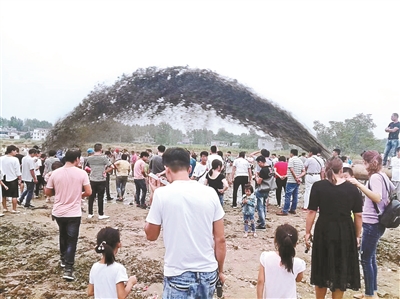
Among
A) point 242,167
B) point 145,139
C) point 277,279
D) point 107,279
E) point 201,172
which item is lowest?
point 107,279

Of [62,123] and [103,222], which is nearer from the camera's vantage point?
[103,222]

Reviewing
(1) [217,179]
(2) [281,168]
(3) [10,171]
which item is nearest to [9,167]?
(3) [10,171]

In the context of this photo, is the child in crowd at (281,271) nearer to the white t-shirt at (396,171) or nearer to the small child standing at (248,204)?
the small child standing at (248,204)

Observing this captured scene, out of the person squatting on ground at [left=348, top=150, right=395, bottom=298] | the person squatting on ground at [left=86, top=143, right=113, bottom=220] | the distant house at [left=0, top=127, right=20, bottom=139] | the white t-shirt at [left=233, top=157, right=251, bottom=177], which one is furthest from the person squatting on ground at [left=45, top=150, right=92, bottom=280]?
the distant house at [left=0, top=127, right=20, bottom=139]

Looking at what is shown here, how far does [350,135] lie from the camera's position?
1356 cm

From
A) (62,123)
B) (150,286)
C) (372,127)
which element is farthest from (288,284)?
(372,127)

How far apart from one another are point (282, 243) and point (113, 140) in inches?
363

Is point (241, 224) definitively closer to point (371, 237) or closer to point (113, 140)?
point (371, 237)

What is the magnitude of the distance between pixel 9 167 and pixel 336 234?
7935 mm

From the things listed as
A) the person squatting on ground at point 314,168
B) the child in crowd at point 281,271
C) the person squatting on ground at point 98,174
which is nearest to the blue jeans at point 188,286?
the child in crowd at point 281,271

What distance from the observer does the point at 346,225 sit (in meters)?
3.37

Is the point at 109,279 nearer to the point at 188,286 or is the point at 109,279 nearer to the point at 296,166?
the point at 188,286

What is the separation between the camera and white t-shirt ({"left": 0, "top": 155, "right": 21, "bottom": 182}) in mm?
8133

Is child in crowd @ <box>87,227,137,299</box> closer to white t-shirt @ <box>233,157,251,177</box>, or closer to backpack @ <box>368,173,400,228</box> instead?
backpack @ <box>368,173,400,228</box>
